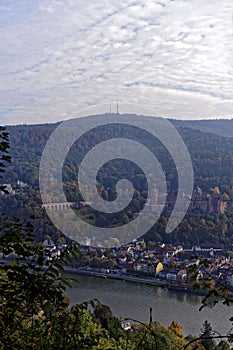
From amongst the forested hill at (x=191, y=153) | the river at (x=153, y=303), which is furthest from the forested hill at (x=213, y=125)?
the river at (x=153, y=303)

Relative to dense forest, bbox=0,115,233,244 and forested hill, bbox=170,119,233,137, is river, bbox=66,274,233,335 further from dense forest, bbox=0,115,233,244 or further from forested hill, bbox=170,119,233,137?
forested hill, bbox=170,119,233,137

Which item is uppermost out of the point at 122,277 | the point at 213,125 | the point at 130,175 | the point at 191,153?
the point at 213,125

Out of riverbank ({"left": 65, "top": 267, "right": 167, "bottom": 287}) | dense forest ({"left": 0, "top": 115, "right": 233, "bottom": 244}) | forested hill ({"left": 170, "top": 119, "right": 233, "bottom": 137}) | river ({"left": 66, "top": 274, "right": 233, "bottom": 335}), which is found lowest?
riverbank ({"left": 65, "top": 267, "right": 167, "bottom": 287})

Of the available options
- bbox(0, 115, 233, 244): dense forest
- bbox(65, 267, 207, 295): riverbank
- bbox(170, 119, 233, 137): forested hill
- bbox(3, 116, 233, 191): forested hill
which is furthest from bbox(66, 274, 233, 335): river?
bbox(170, 119, 233, 137): forested hill

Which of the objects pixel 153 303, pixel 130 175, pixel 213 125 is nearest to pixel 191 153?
pixel 130 175

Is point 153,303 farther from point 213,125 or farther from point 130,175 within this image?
point 213,125

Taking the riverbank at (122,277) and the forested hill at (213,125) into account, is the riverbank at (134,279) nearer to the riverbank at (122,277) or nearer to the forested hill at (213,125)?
the riverbank at (122,277)
